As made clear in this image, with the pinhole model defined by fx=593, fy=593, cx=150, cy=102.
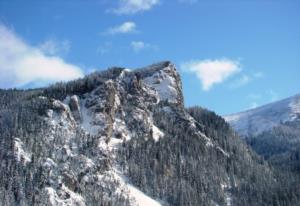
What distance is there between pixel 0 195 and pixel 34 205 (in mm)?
11725

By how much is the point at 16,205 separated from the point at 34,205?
5981 mm

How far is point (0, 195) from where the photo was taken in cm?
19662

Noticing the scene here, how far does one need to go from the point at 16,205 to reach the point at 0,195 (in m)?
6.54

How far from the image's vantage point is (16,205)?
199m

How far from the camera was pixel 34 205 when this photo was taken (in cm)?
19950
